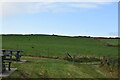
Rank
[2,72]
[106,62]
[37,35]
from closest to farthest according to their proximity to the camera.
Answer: [2,72] → [106,62] → [37,35]

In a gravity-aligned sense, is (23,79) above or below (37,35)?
below

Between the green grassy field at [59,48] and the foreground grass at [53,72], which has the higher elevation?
Result: the green grassy field at [59,48]

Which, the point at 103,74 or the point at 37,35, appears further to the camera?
the point at 37,35

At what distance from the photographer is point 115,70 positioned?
1373 centimetres

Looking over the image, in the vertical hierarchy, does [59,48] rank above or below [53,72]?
above

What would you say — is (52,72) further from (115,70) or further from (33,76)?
(115,70)

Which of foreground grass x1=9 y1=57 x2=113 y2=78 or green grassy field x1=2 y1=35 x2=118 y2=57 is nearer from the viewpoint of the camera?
foreground grass x1=9 y1=57 x2=113 y2=78

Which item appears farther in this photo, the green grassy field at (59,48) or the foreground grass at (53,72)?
the green grassy field at (59,48)

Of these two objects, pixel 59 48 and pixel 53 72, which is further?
pixel 59 48

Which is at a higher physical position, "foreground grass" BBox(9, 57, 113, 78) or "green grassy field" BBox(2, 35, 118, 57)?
"green grassy field" BBox(2, 35, 118, 57)

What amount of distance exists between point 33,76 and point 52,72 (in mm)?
1173

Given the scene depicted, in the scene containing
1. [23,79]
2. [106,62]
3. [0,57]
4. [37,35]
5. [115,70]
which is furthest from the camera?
[37,35]

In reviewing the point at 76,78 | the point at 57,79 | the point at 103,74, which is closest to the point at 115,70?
the point at 103,74

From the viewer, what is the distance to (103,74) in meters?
12.7
